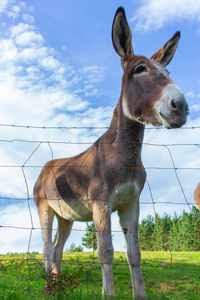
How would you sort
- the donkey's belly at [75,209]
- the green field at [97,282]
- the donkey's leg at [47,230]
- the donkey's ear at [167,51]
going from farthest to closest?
the donkey's leg at [47,230] → the donkey's ear at [167,51] → the donkey's belly at [75,209] → the green field at [97,282]

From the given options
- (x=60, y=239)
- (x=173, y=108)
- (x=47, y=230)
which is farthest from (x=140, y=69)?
(x=60, y=239)

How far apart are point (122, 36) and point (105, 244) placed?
3.05 metres

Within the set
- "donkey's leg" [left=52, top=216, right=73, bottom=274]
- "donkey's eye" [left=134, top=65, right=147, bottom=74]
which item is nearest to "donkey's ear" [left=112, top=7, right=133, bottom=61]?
"donkey's eye" [left=134, top=65, right=147, bottom=74]

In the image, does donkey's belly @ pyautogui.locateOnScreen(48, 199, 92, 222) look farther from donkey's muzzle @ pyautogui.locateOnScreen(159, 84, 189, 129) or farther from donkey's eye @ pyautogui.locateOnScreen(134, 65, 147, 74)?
donkey's eye @ pyautogui.locateOnScreen(134, 65, 147, 74)

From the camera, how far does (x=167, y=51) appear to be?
4.76 meters

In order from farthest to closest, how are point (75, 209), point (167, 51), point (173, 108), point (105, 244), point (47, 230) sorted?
point (47, 230), point (167, 51), point (75, 209), point (105, 244), point (173, 108)

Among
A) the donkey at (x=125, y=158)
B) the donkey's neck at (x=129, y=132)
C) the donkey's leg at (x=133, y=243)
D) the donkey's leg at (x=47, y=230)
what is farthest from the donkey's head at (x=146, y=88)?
the donkey's leg at (x=47, y=230)

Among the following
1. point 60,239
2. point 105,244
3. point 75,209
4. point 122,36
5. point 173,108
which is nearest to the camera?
point 173,108

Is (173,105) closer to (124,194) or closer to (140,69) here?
(140,69)


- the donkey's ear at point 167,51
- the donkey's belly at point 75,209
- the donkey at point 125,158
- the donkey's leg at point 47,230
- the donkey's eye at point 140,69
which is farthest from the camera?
the donkey's leg at point 47,230

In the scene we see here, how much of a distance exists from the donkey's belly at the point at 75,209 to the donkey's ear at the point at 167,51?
8.86 ft

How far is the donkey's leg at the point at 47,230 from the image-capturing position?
496cm

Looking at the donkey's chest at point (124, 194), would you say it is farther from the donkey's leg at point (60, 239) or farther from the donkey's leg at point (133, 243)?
the donkey's leg at point (60, 239)

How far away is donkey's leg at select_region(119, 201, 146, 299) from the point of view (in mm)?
3811
